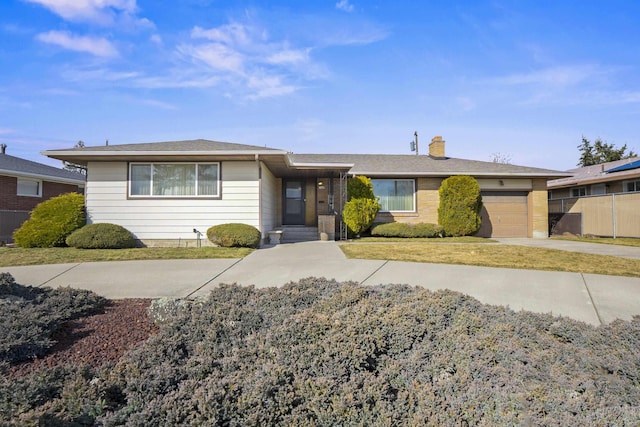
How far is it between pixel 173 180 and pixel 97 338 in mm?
8089

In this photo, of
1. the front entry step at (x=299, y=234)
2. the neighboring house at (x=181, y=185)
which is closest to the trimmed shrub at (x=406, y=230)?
the neighboring house at (x=181, y=185)

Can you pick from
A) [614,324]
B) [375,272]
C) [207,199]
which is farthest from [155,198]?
[614,324]

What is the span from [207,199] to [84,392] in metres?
8.89

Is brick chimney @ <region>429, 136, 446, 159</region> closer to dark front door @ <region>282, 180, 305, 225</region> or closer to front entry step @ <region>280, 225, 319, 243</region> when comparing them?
dark front door @ <region>282, 180, 305, 225</region>

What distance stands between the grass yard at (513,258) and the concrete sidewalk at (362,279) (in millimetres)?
466

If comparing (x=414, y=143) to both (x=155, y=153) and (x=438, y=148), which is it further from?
(x=155, y=153)

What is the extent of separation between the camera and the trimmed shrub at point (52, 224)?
9555 mm

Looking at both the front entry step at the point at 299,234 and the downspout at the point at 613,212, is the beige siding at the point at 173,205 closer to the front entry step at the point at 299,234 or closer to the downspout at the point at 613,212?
the front entry step at the point at 299,234

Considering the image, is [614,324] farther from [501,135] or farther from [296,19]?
[501,135]

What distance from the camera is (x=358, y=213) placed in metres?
12.8

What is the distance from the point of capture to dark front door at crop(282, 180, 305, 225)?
14.7 m

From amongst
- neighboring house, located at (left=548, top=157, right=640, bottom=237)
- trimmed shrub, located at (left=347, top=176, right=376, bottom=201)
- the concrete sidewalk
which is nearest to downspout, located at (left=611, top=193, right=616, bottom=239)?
neighboring house, located at (left=548, top=157, right=640, bottom=237)

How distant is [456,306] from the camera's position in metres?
3.53

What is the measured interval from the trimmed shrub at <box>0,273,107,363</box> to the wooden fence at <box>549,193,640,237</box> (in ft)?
60.8
